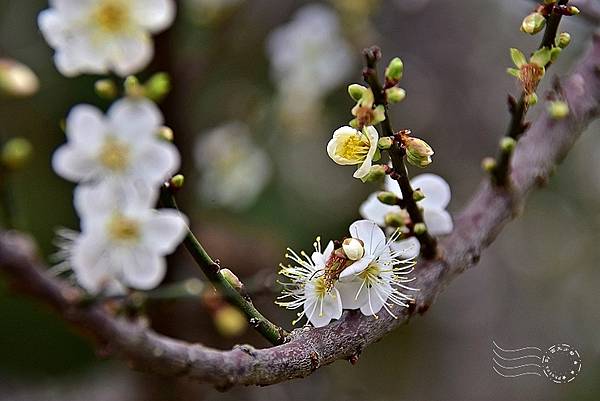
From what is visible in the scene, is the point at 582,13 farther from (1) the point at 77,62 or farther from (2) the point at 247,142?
(2) the point at 247,142

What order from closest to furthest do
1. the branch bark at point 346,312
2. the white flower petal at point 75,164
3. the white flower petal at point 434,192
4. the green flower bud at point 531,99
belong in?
the branch bark at point 346,312 < the white flower petal at point 75,164 < the green flower bud at point 531,99 < the white flower petal at point 434,192

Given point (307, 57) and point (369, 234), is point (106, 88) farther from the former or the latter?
point (307, 57)

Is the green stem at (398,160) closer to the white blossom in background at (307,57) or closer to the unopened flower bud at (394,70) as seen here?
the unopened flower bud at (394,70)

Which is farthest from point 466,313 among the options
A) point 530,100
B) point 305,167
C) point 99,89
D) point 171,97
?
point 99,89

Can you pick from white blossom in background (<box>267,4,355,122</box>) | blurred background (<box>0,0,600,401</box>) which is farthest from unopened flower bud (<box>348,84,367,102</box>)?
white blossom in background (<box>267,4,355,122</box>)

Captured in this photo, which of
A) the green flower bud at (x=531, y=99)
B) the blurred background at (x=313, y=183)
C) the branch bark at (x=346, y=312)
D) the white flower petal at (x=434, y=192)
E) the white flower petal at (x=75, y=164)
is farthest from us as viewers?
the blurred background at (x=313, y=183)

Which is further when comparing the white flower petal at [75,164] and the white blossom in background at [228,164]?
the white blossom in background at [228,164]

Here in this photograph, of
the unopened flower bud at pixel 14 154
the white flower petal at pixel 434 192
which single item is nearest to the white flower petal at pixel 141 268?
the unopened flower bud at pixel 14 154
